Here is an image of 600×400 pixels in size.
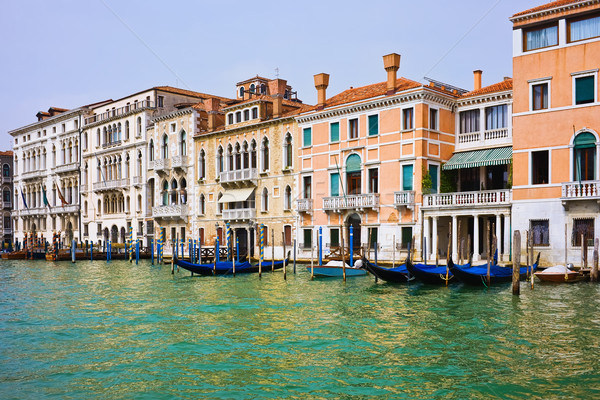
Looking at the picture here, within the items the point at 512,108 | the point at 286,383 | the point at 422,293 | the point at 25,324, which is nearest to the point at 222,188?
the point at 512,108

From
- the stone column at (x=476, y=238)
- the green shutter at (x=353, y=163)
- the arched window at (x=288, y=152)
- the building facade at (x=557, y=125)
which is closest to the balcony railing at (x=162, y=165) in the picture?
the arched window at (x=288, y=152)

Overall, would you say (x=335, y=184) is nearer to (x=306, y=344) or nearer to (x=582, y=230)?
(x=582, y=230)

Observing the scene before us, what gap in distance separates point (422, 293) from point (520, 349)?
625cm

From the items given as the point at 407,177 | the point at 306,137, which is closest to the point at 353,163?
the point at 407,177

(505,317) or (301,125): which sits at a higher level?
(301,125)

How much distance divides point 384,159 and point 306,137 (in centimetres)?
425

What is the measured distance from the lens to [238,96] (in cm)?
3494

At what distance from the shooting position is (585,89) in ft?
58.0

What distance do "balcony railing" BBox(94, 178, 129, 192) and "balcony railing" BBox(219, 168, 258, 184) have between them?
9.18m

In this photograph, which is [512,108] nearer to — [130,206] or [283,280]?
[283,280]

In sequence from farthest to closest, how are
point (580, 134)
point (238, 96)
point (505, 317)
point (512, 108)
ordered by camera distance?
1. point (238, 96)
2. point (512, 108)
3. point (580, 134)
4. point (505, 317)

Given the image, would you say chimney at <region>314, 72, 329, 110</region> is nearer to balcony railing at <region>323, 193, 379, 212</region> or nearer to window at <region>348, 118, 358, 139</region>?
window at <region>348, 118, 358, 139</region>

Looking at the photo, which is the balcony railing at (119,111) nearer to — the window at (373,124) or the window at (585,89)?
the window at (373,124)

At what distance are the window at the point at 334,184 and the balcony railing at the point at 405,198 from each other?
2.99 m
